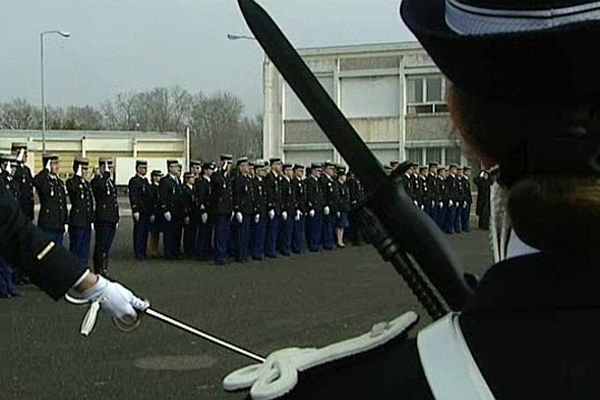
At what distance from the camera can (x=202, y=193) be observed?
17500 mm

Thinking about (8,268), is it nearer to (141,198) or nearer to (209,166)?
(141,198)

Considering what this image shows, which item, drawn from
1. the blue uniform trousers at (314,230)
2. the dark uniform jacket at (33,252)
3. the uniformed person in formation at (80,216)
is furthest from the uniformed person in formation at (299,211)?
the dark uniform jacket at (33,252)

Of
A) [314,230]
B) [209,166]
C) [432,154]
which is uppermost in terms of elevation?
[209,166]

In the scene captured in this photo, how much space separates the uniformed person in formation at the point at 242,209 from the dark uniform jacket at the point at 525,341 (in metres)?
16.0

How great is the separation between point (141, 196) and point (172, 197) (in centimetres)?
52

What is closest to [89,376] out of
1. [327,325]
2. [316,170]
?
[327,325]

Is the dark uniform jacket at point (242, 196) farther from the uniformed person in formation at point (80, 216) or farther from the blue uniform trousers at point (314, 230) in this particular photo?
the uniformed person in formation at point (80, 216)

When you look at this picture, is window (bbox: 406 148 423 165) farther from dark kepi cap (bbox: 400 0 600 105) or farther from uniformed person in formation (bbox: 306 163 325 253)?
dark kepi cap (bbox: 400 0 600 105)

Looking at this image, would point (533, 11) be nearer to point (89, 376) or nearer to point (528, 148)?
point (528, 148)

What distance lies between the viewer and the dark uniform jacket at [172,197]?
1755 cm

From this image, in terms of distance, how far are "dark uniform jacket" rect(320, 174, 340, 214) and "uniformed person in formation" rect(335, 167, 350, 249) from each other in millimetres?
156

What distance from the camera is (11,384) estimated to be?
23.5 ft

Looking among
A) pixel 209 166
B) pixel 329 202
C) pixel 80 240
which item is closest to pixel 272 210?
pixel 209 166

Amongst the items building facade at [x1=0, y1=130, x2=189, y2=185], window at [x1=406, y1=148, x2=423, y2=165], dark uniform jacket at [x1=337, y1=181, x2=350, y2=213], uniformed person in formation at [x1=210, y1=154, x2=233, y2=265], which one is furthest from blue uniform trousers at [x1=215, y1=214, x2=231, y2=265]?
building facade at [x1=0, y1=130, x2=189, y2=185]
